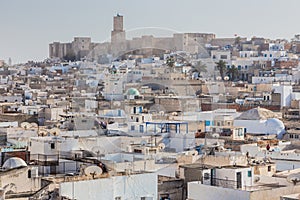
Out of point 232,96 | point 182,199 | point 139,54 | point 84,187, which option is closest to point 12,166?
point 84,187

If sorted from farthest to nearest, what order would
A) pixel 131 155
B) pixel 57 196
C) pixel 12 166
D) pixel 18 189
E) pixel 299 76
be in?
pixel 299 76 → pixel 131 155 → pixel 12 166 → pixel 18 189 → pixel 57 196

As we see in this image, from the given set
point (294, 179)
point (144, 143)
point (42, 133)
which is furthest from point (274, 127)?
point (294, 179)

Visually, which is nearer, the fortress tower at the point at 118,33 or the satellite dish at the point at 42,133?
the satellite dish at the point at 42,133

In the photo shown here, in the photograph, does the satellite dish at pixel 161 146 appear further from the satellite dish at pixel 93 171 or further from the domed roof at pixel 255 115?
the domed roof at pixel 255 115

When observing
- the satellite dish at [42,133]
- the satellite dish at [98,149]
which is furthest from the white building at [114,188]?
the satellite dish at [42,133]

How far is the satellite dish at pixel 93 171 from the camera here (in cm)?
810

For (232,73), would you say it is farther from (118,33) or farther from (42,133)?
(42,133)

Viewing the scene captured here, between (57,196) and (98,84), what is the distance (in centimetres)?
2565

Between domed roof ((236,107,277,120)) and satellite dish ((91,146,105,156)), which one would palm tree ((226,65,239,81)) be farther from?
satellite dish ((91,146,105,156))

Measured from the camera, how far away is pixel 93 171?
8.19 metres

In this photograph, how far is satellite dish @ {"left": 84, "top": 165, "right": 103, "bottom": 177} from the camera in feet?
26.6

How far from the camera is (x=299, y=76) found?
36.2 meters

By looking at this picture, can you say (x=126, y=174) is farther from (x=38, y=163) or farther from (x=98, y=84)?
(x=98, y=84)

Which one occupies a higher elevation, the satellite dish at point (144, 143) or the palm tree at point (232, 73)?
the palm tree at point (232, 73)
